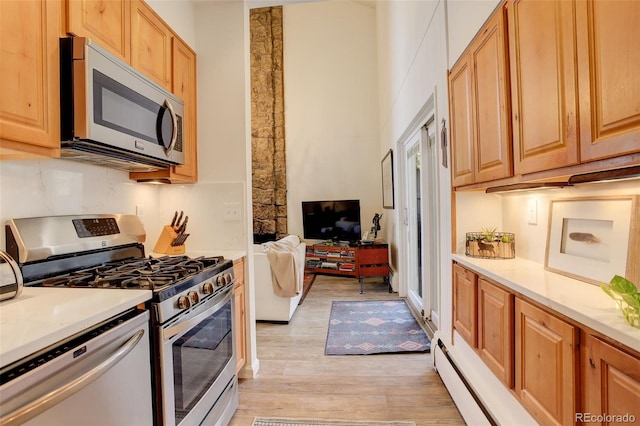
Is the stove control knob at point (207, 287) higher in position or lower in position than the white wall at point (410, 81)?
lower

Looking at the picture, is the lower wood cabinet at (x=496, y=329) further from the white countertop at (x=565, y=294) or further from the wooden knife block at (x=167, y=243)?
the wooden knife block at (x=167, y=243)

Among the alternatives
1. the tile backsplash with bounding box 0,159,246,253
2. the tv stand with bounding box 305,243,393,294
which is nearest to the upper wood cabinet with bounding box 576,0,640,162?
the tile backsplash with bounding box 0,159,246,253

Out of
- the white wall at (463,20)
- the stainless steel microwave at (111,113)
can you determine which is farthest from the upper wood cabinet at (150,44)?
the white wall at (463,20)

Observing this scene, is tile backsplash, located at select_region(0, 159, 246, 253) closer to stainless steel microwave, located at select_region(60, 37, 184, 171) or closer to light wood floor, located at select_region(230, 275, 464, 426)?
stainless steel microwave, located at select_region(60, 37, 184, 171)

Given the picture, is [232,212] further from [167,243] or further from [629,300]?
[629,300]

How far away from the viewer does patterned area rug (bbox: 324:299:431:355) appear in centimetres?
259

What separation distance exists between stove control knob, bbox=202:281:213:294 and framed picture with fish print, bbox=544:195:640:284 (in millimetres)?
1591

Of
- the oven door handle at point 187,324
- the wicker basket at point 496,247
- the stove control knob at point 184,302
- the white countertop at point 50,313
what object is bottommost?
the oven door handle at point 187,324

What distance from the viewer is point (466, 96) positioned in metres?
1.71

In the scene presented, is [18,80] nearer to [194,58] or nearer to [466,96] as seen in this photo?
[194,58]

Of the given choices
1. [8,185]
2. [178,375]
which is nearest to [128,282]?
[178,375]

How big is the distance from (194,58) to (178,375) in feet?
6.79

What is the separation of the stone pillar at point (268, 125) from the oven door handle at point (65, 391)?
190 inches

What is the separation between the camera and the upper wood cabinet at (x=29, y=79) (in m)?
1.04
